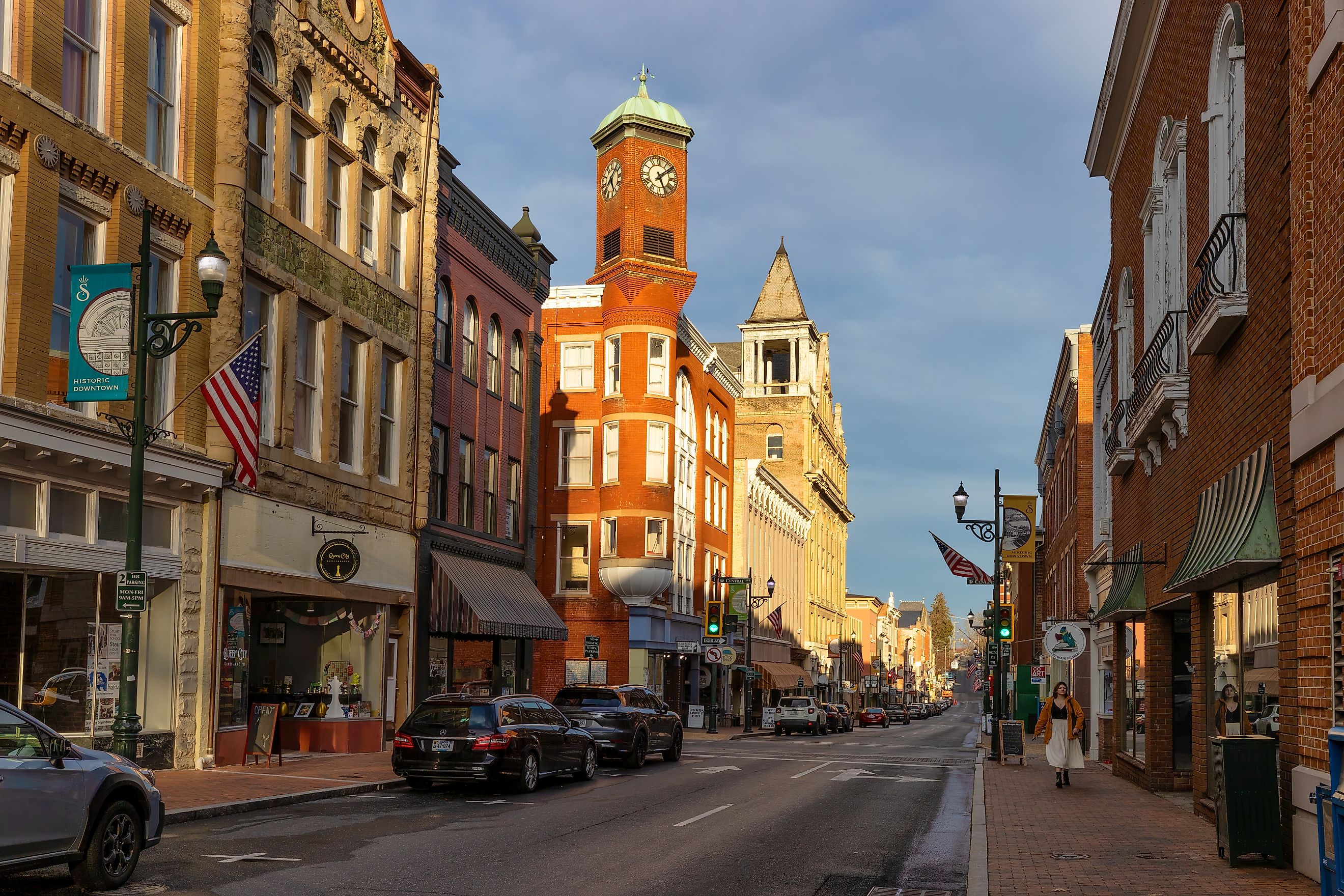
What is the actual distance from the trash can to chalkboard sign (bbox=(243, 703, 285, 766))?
15.2m

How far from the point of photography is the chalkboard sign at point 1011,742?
3166 cm

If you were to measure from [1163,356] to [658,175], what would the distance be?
3206 cm

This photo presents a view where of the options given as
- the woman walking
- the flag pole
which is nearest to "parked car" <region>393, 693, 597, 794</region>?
the flag pole


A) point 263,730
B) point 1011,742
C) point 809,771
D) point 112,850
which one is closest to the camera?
point 112,850

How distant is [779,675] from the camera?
7200 centimetres

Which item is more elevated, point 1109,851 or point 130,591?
point 130,591

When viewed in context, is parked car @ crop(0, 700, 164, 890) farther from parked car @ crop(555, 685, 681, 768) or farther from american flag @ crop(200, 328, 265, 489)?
parked car @ crop(555, 685, 681, 768)

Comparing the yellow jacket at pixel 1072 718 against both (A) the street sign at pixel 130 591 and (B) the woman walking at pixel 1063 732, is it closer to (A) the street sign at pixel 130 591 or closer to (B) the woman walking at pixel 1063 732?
(B) the woman walking at pixel 1063 732

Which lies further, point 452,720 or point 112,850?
point 452,720

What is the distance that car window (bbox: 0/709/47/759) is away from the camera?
32.5ft

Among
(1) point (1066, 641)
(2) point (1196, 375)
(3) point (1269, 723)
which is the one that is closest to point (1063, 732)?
(1) point (1066, 641)

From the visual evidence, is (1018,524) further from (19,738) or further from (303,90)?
(19,738)

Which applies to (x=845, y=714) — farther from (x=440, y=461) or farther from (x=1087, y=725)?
(x=440, y=461)

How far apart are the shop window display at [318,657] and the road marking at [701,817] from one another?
10.4 metres
